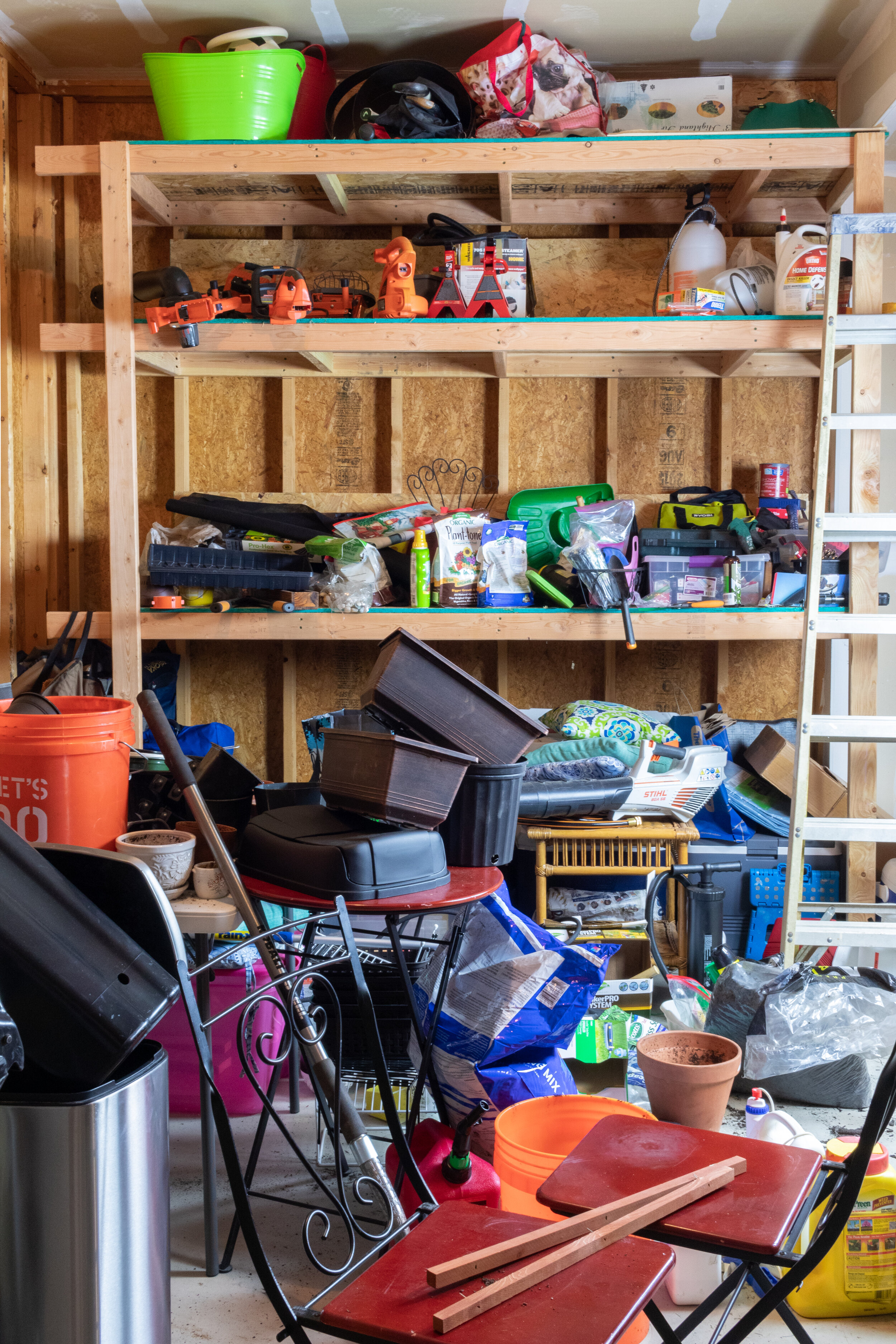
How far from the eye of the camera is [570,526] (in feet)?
11.4

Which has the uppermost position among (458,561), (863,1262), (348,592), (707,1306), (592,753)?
(458,561)

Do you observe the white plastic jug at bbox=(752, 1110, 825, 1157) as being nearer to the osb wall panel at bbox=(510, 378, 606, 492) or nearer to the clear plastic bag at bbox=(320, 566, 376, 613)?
the clear plastic bag at bbox=(320, 566, 376, 613)

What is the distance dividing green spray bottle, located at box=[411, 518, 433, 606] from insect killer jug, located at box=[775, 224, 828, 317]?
1333mm

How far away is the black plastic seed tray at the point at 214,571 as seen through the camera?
327 cm

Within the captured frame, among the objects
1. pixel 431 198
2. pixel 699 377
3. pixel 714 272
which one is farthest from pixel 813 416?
pixel 431 198

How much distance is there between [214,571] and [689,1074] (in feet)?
7.20

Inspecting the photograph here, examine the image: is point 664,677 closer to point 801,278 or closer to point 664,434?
point 664,434

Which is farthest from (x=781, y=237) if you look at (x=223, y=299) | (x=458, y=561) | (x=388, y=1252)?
(x=388, y=1252)

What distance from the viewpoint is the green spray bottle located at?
334cm

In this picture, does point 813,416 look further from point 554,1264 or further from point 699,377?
point 554,1264

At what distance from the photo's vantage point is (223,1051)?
2.42 metres

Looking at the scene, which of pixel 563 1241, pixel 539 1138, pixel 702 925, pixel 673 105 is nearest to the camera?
pixel 563 1241

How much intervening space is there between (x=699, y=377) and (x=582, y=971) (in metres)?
2.55

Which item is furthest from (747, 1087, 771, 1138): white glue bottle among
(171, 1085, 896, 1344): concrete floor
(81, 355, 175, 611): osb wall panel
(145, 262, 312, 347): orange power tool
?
(81, 355, 175, 611): osb wall panel
